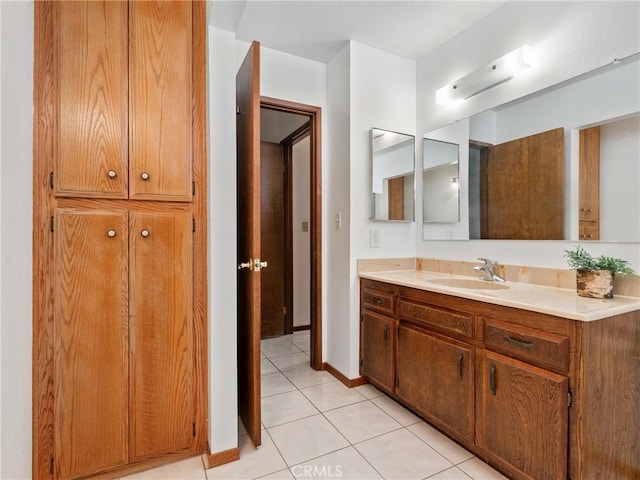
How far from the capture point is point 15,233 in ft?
3.46

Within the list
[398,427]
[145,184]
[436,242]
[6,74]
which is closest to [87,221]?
[145,184]

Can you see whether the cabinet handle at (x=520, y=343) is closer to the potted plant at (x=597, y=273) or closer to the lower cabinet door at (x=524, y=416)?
the lower cabinet door at (x=524, y=416)

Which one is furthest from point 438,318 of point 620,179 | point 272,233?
point 272,233

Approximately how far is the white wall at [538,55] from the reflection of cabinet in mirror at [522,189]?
92 millimetres

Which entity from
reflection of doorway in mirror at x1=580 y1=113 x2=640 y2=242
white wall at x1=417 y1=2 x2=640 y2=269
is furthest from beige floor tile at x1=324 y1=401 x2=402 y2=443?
reflection of doorway in mirror at x1=580 y1=113 x2=640 y2=242

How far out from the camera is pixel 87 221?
145 cm

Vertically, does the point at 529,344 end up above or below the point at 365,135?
below

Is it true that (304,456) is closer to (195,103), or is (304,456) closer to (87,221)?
(87,221)

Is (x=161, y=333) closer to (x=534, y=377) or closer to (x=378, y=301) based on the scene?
(x=378, y=301)

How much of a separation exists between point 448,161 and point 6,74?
242cm

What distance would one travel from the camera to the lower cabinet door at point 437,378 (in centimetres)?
168


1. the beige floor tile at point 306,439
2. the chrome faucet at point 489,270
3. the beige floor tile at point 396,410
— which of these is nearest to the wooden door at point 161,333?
the beige floor tile at point 306,439

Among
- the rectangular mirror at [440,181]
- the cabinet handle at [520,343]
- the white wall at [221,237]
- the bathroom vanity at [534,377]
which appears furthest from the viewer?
the rectangular mirror at [440,181]

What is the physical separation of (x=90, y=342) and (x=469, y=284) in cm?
212
